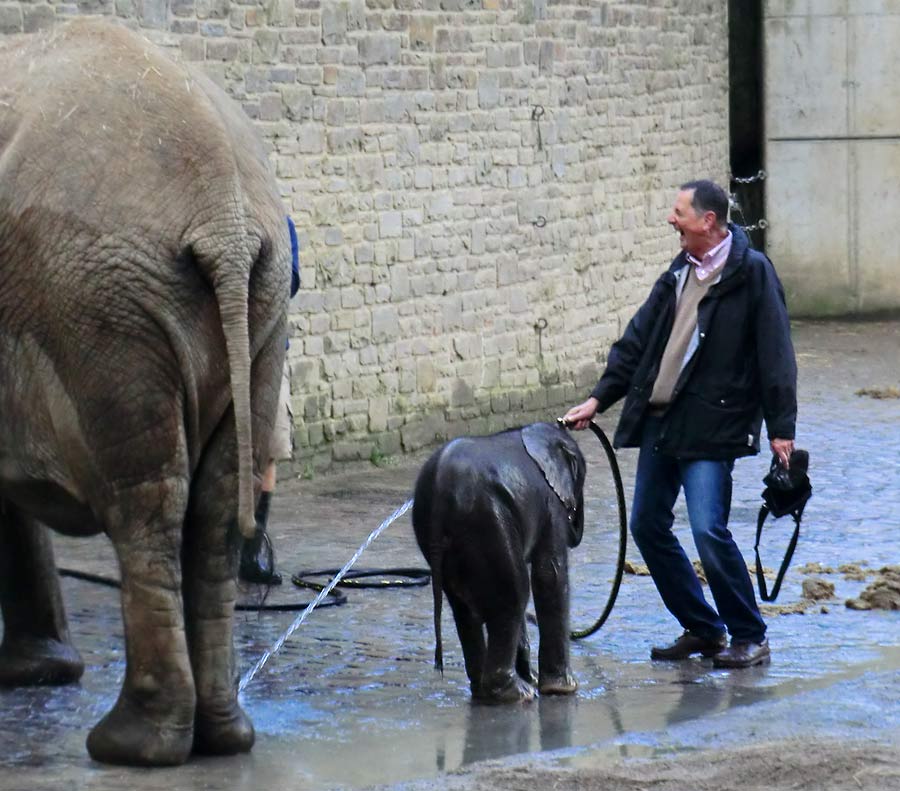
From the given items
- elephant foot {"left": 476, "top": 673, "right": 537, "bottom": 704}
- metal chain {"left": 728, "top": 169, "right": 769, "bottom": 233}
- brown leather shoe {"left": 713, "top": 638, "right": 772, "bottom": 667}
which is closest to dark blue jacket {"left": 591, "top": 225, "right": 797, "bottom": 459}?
brown leather shoe {"left": 713, "top": 638, "right": 772, "bottom": 667}

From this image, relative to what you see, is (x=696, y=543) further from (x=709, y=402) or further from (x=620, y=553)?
(x=709, y=402)

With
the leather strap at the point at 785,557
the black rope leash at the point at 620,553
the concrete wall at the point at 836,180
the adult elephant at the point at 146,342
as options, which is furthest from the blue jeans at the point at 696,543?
the concrete wall at the point at 836,180

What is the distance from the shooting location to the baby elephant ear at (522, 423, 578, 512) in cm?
757

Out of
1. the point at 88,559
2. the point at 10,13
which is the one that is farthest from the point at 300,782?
the point at 10,13

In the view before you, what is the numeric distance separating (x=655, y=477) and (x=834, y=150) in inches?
593

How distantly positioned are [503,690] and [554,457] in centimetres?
Result: 88

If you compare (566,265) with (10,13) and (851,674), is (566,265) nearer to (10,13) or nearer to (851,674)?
(10,13)

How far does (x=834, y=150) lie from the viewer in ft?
74.5

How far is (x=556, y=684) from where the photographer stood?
7641mm

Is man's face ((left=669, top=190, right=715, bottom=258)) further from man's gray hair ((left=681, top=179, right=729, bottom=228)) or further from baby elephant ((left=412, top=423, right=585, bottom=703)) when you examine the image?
baby elephant ((left=412, top=423, right=585, bottom=703))

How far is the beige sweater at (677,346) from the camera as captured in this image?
27.1 ft

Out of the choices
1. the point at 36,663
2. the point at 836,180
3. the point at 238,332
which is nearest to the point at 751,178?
the point at 836,180

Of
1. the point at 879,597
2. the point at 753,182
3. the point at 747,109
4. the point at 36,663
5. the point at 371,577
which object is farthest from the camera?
the point at 747,109

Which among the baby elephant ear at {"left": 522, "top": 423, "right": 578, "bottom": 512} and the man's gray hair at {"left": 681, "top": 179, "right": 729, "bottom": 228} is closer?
the baby elephant ear at {"left": 522, "top": 423, "right": 578, "bottom": 512}
